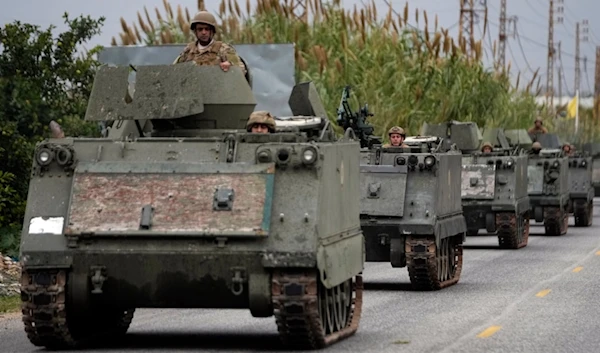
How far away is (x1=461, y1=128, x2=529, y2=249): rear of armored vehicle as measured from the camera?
1197 inches

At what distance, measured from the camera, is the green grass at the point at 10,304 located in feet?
59.7

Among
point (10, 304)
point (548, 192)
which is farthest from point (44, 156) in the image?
point (548, 192)

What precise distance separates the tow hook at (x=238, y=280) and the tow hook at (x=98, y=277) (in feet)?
3.44

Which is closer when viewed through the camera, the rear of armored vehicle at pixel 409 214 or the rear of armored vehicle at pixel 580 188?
the rear of armored vehicle at pixel 409 214

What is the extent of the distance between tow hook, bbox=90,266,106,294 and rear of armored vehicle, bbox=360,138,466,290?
309 inches

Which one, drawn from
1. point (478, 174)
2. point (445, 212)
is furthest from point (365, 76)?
point (445, 212)

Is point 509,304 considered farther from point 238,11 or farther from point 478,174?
point 238,11

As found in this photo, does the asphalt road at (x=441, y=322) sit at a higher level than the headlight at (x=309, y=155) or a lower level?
lower

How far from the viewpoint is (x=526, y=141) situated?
4228cm

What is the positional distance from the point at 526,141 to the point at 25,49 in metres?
19.2

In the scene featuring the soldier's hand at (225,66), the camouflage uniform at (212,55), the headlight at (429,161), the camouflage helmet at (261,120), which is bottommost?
the headlight at (429,161)

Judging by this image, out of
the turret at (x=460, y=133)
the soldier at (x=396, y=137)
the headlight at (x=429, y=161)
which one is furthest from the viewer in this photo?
the turret at (x=460, y=133)

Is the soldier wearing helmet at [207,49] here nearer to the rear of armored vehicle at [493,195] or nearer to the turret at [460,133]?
the rear of armored vehicle at [493,195]

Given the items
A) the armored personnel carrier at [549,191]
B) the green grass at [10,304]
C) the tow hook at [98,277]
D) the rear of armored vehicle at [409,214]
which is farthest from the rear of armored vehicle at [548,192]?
the tow hook at [98,277]
